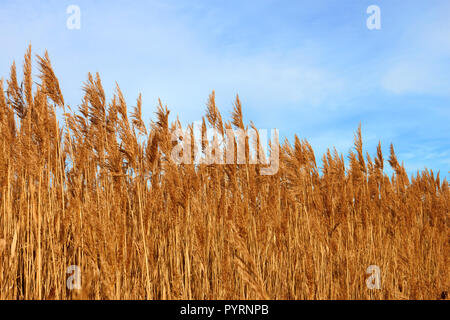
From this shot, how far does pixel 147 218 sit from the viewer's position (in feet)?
8.57

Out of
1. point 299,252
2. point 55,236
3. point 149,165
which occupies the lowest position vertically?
point 299,252

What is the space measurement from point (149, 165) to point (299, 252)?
1.74 m

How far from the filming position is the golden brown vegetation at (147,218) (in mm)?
2676

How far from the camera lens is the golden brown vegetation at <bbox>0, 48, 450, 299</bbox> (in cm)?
268

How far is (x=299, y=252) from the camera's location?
11.2 ft

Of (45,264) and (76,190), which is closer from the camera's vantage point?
(45,264)
